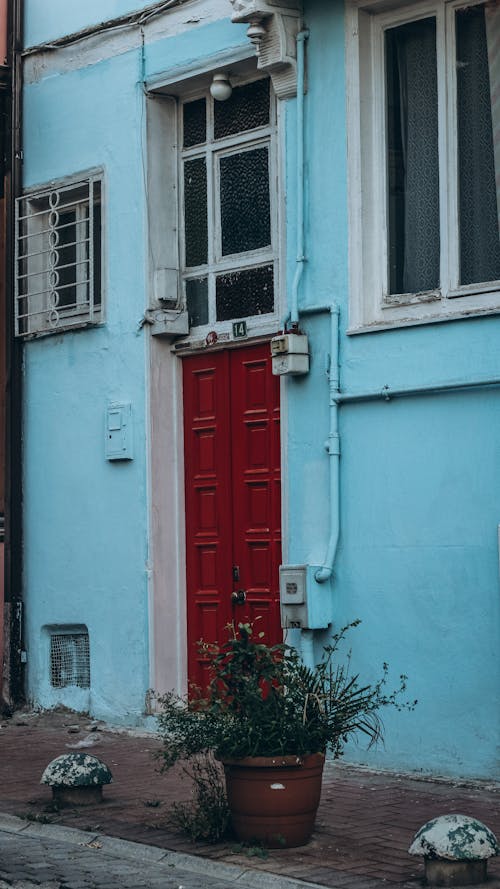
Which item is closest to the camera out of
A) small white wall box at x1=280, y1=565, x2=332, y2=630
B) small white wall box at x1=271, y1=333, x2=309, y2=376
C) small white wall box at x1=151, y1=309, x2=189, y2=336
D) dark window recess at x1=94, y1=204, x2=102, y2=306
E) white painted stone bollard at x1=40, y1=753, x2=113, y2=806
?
white painted stone bollard at x1=40, y1=753, x2=113, y2=806

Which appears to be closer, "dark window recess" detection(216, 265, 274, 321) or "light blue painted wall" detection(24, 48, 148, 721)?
"dark window recess" detection(216, 265, 274, 321)

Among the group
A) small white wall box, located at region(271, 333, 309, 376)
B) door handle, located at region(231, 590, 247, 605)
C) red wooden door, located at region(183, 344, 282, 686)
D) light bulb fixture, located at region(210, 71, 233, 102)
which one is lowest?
door handle, located at region(231, 590, 247, 605)

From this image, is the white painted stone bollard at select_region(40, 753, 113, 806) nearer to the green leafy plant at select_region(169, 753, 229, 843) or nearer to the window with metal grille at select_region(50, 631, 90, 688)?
the green leafy plant at select_region(169, 753, 229, 843)

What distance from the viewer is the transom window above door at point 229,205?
1137cm

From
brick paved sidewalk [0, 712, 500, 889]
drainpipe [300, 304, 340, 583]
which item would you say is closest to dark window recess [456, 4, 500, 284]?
drainpipe [300, 304, 340, 583]

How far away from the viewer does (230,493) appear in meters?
11.4

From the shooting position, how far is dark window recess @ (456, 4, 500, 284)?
9.60 m

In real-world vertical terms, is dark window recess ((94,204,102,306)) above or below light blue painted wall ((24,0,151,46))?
below

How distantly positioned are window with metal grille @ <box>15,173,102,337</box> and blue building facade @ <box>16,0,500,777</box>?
0.03 metres

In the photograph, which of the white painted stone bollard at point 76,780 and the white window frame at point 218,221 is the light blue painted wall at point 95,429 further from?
the white painted stone bollard at point 76,780

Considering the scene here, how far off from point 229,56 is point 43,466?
3.90 m

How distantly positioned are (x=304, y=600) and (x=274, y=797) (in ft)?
9.04

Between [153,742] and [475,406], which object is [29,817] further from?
[475,406]

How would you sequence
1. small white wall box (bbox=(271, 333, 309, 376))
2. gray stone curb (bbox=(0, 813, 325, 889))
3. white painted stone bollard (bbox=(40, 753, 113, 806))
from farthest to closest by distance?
small white wall box (bbox=(271, 333, 309, 376)) → white painted stone bollard (bbox=(40, 753, 113, 806)) → gray stone curb (bbox=(0, 813, 325, 889))
